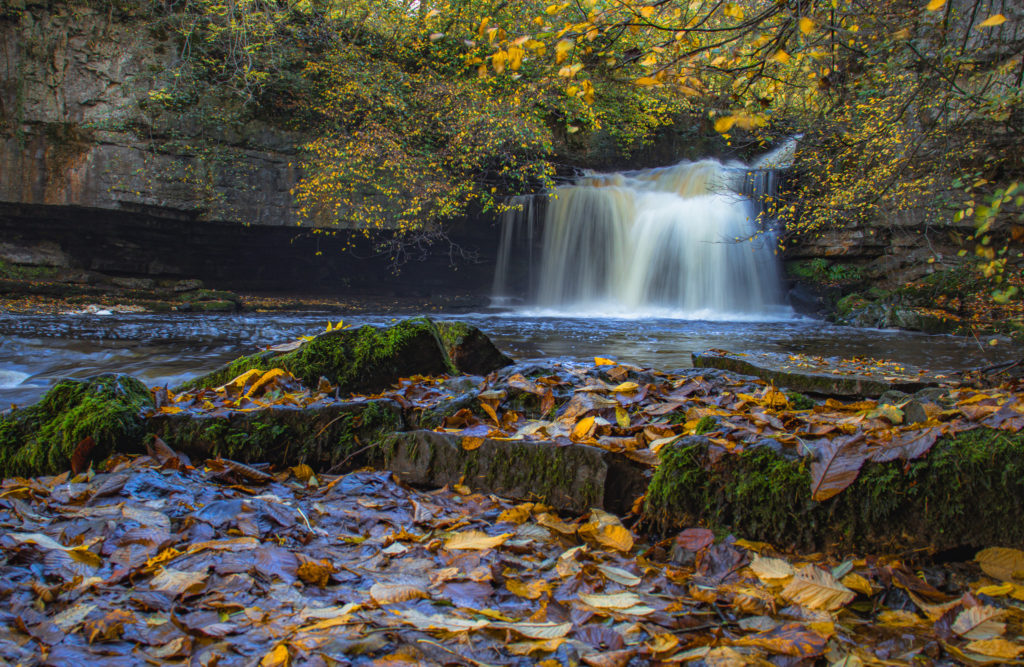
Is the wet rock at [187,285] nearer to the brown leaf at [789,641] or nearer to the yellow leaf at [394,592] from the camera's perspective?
the yellow leaf at [394,592]

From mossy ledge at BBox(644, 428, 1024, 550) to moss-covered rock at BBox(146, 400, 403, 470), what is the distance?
178cm

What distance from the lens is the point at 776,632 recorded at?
1.58 m

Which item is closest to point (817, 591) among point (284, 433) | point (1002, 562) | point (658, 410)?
point (1002, 562)

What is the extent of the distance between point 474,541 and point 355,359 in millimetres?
2496

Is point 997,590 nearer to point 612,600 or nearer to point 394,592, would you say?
point 612,600

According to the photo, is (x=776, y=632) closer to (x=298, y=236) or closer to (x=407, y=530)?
(x=407, y=530)

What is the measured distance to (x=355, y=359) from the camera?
4.34 meters

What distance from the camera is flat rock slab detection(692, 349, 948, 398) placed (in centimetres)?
441

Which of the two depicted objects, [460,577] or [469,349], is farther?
[469,349]

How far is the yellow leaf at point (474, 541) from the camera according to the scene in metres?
2.13

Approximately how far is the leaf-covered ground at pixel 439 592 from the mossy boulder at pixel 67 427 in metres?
0.40

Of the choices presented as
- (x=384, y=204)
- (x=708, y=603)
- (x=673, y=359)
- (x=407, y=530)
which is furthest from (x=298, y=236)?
(x=708, y=603)

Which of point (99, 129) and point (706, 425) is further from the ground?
point (99, 129)

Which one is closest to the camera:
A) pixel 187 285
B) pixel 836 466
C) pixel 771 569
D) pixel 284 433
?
pixel 771 569
